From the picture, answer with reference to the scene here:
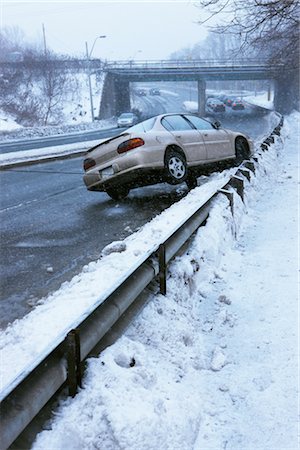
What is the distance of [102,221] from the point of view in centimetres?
775

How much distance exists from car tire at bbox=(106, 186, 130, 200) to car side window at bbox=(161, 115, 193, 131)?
1483 mm

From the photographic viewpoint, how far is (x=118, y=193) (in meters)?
9.70

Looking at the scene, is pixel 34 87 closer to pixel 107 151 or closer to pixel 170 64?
pixel 170 64

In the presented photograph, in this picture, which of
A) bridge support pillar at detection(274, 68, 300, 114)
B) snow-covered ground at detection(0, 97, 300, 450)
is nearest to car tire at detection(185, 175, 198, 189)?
snow-covered ground at detection(0, 97, 300, 450)

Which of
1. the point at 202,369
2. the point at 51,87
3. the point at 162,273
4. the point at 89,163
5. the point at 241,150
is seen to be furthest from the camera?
the point at 51,87

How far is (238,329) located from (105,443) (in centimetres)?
207

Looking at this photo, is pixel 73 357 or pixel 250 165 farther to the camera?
pixel 250 165

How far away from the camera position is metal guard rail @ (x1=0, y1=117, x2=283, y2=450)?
7.02 feet

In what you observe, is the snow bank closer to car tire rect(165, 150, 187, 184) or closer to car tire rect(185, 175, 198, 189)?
car tire rect(165, 150, 187, 184)

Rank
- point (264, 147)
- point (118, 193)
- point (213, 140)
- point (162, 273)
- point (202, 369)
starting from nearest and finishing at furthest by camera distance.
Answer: point (202, 369) → point (162, 273) → point (118, 193) → point (213, 140) → point (264, 147)

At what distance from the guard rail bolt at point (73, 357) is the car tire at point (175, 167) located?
22.2ft

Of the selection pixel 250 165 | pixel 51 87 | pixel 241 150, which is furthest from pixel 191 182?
pixel 51 87

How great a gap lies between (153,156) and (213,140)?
2.31 meters

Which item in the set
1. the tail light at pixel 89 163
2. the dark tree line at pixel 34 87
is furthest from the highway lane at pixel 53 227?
the dark tree line at pixel 34 87
